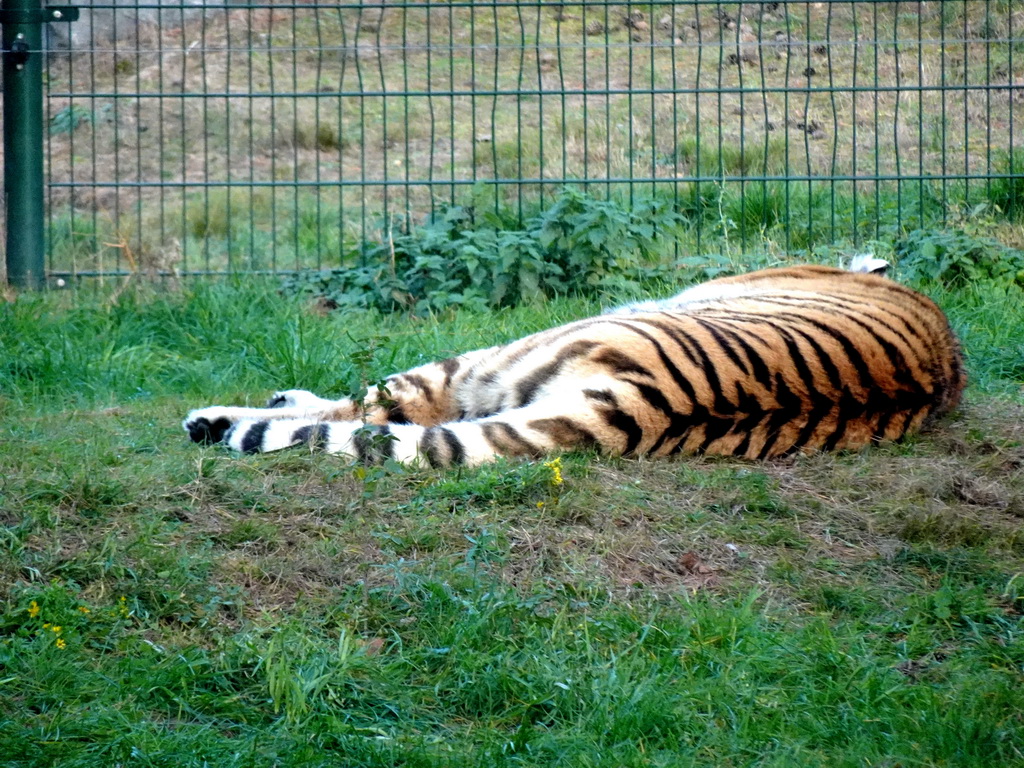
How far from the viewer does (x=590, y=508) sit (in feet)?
12.4

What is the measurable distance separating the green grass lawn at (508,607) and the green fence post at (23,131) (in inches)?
106

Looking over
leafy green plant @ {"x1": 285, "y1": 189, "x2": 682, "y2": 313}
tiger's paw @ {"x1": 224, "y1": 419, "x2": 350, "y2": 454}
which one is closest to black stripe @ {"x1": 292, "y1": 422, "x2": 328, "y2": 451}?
tiger's paw @ {"x1": 224, "y1": 419, "x2": 350, "y2": 454}

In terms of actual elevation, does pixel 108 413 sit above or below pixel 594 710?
above

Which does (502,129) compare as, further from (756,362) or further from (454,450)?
(454,450)

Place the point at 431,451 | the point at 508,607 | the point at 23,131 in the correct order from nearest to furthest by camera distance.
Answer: the point at 508,607, the point at 431,451, the point at 23,131

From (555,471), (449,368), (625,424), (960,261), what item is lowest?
(555,471)

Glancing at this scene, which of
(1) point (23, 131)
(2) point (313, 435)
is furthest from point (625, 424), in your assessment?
(1) point (23, 131)

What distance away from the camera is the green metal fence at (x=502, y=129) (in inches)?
288

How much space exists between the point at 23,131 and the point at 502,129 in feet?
14.5

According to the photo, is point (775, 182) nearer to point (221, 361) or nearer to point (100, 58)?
point (221, 361)

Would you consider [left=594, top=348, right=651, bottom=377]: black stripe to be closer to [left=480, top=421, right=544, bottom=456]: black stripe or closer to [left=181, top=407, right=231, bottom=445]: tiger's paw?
[left=480, top=421, right=544, bottom=456]: black stripe

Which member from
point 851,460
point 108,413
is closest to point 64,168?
point 108,413

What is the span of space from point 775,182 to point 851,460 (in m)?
3.90

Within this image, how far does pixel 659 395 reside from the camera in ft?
13.7
